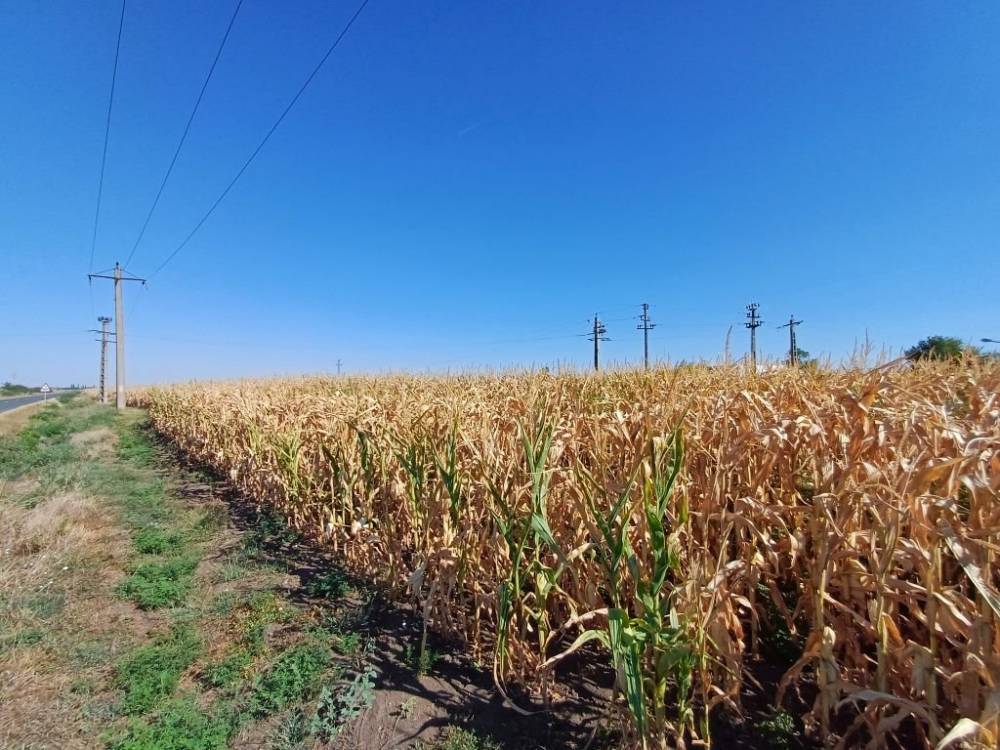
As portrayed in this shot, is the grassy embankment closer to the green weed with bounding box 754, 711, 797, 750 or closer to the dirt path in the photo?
the dirt path

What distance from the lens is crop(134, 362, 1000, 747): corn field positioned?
1.38 metres

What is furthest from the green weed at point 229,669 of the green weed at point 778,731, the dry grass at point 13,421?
the dry grass at point 13,421

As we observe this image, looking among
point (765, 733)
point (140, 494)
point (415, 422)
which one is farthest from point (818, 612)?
point (140, 494)

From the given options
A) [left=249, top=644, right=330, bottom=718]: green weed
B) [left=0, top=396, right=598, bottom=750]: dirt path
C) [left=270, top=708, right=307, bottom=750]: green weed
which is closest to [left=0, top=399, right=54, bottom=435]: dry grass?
[left=0, top=396, right=598, bottom=750]: dirt path

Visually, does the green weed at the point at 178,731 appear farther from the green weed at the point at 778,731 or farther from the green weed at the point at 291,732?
the green weed at the point at 778,731

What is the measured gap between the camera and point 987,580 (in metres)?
1.22

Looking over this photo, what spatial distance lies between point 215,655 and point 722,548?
2.92 metres

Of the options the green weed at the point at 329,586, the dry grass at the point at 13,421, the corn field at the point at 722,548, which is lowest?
the green weed at the point at 329,586

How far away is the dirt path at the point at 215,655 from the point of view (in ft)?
6.73

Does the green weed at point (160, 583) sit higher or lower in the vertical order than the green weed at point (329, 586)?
lower

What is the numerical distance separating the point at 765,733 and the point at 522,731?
38.6 inches

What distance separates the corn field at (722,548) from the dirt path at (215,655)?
26cm

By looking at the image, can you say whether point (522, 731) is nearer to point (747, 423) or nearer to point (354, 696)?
point (354, 696)

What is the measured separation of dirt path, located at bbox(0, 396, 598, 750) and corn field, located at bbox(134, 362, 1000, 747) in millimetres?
258
